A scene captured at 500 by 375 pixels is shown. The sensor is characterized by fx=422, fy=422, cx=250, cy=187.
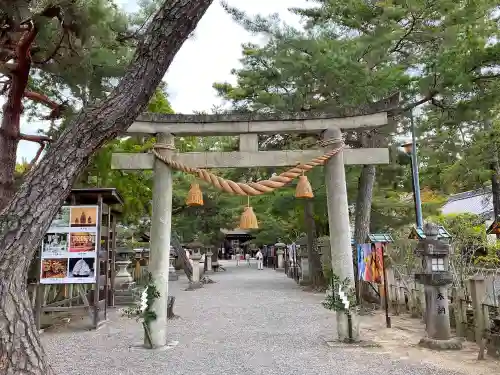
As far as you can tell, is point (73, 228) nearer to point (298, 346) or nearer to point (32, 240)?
point (298, 346)

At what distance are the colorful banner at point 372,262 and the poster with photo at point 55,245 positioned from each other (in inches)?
234

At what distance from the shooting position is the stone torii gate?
648cm

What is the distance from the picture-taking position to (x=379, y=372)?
16.4 feet

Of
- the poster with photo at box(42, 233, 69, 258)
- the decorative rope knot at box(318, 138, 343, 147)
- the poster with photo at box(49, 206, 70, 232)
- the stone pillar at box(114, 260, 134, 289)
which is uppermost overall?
the decorative rope knot at box(318, 138, 343, 147)

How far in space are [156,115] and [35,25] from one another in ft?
8.77

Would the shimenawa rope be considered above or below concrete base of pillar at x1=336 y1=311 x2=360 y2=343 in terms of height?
above

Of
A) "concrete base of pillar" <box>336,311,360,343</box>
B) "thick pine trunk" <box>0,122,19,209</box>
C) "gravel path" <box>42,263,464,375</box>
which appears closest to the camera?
"gravel path" <box>42,263,464,375</box>

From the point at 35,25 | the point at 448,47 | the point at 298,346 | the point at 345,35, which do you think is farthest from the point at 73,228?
the point at 448,47

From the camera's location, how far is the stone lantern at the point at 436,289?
611 centimetres

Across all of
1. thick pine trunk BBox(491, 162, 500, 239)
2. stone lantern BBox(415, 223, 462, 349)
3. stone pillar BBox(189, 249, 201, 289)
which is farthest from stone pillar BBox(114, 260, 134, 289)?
thick pine trunk BBox(491, 162, 500, 239)

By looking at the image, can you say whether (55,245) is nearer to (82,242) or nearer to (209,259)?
(82,242)

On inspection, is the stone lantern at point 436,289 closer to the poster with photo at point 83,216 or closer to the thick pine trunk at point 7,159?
the poster with photo at point 83,216

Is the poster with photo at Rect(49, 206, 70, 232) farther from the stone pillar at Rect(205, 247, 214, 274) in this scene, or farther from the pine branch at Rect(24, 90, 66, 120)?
the stone pillar at Rect(205, 247, 214, 274)

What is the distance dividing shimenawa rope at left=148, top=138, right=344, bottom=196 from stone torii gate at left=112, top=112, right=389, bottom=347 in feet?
0.31
